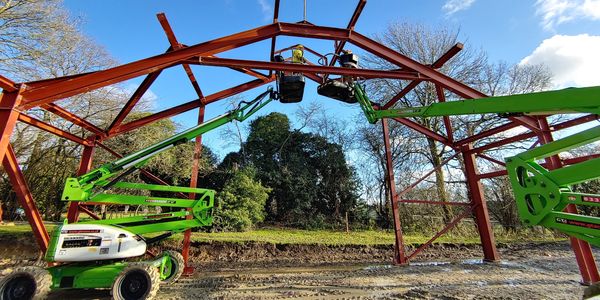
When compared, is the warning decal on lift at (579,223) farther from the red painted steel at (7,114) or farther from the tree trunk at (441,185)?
the tree trunk at (441,185)

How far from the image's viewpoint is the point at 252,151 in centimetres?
1783

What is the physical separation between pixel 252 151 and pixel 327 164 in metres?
4.88

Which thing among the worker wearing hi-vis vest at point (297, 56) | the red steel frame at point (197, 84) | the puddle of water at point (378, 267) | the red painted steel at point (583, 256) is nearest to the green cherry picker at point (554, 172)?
the red steel frame at point (197, 84)

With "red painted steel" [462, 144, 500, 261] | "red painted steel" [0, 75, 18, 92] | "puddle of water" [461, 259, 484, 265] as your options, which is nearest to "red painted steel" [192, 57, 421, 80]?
"red painted steel" [0, 75, 18, 92]

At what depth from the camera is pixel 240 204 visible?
1311 centimetres

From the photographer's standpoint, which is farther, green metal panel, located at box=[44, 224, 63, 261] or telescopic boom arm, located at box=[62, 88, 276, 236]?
telescopic boom arm, located at box=[62, 88, 276, 236]

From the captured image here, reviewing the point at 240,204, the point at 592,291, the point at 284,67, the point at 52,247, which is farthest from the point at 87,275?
the point at 240,204

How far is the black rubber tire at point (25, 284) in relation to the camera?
161 inches

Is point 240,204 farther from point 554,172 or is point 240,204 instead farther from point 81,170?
point 554,172

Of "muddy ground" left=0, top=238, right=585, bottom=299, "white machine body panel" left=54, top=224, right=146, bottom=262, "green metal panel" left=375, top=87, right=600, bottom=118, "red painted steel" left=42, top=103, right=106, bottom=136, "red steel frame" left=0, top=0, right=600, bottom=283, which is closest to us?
"green metal panel" left=375, top=87, right=600, bottom=118

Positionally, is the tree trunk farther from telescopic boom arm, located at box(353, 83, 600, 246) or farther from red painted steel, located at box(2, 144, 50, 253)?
red painted steel, located at box(2, 144, 50, 253)

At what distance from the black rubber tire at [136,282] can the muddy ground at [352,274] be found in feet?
1.98

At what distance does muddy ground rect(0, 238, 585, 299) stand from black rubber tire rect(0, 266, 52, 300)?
86cm

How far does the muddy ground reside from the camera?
5029 millimetres
